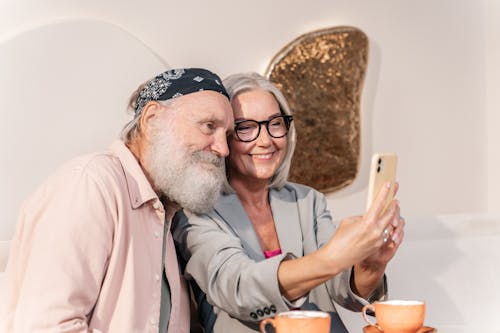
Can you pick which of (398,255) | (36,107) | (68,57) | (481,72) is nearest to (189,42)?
(68,57)

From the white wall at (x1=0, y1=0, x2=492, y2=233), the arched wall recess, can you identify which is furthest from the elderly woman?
the white wall at (x1=0, y1=0, x2=492, y2=233)

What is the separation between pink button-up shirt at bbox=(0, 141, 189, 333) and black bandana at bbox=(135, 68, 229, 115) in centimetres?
16

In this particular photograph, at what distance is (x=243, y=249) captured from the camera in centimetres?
180

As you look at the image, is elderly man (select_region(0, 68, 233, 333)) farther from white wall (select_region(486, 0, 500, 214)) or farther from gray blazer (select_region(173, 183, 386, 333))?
white wall (select_region(486, 0, 500, 214))

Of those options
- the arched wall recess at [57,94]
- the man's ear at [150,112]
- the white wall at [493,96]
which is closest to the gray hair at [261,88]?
the man's ear at [150,112]

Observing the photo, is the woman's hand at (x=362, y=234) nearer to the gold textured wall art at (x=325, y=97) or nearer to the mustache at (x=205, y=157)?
the mustache at (x=205, y=157)

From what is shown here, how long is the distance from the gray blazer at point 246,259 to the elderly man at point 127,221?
0.21 feet

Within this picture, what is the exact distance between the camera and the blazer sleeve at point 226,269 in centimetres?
160

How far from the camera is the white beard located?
66.7 inches

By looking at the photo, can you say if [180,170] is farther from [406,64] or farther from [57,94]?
[406,64]

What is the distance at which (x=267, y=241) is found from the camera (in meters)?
1.93

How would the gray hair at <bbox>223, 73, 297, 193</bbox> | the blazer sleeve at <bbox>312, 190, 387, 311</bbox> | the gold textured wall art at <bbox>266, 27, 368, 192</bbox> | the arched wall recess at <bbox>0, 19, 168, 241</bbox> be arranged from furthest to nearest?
the gold textured wall art at <bbox>266, 27, 368, 192</bbox>, the arched wall recess at <bbox>0, 19, 168, 241</bbox>, the gray hair at <bbox>223, 73, 297, 193</bbox>, the blazer sleeve at <bbox>312, 190, 387, 311</bbox>

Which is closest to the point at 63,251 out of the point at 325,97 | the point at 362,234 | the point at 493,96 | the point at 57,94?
the point at 362,234

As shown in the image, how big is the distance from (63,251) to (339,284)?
2.46ft
